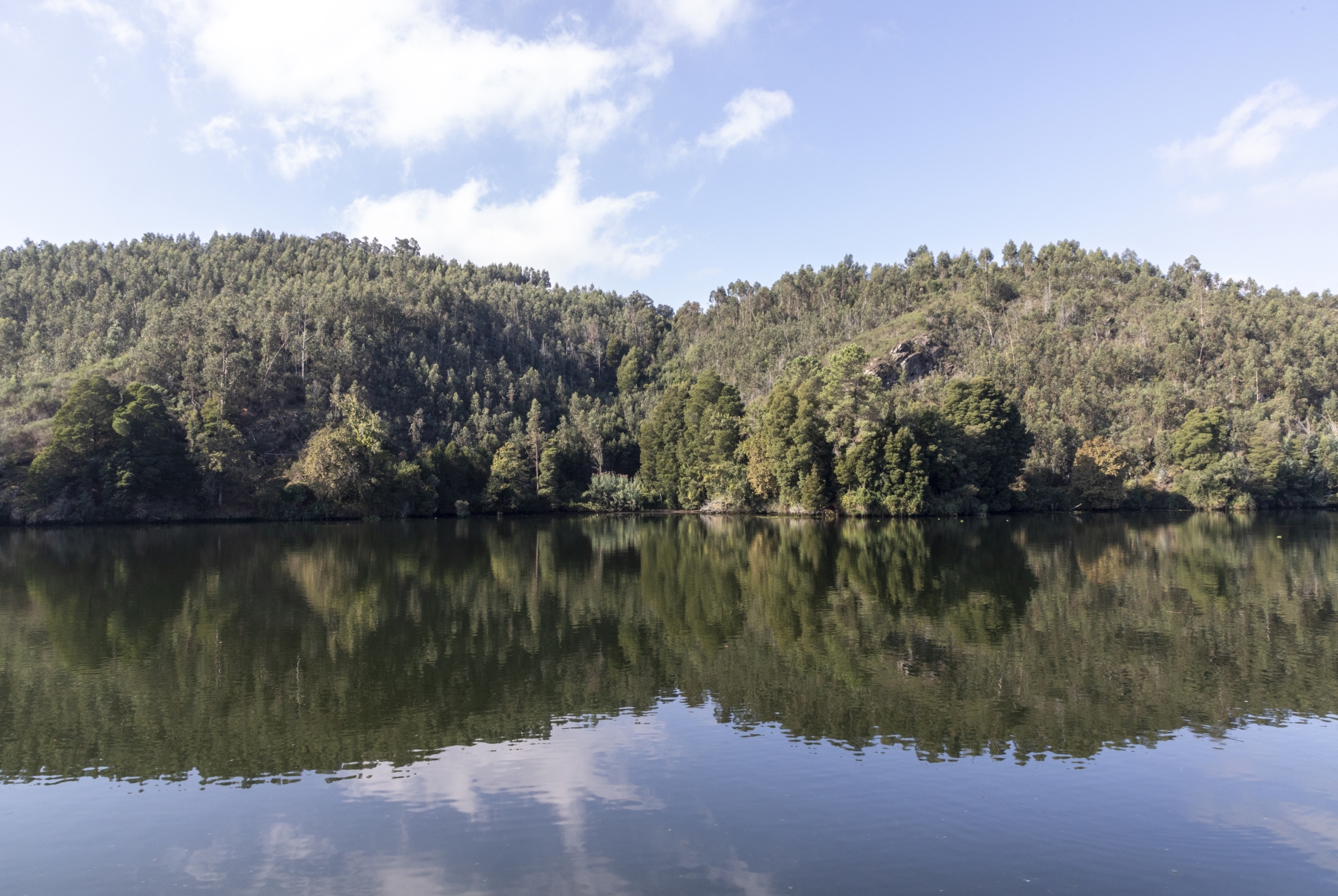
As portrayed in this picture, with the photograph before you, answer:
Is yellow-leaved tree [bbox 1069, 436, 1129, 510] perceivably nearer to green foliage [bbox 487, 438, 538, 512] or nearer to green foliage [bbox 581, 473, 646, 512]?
green foliage [bbox 581, 473, 646, 512]

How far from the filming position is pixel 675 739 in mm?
14578

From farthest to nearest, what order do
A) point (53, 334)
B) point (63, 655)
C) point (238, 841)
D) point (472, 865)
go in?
point (53, 334) → point (63, 655) → point (238, 841) → point (472, 865)

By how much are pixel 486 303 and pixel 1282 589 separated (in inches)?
5383

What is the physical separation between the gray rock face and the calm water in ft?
319

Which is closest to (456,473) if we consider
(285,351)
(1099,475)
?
(285,351)

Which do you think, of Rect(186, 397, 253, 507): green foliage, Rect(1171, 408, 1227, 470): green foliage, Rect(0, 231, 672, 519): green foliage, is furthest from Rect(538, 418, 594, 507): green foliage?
Rect(1171, 408, 1227, 470): green foliage

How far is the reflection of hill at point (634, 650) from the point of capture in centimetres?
1499

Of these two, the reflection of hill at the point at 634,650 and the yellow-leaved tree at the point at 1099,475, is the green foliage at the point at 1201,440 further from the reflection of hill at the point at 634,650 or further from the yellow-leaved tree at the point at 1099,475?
the reflection of hill at the point at 634,650

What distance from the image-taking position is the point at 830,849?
10312 mm

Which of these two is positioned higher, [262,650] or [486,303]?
[486,303]

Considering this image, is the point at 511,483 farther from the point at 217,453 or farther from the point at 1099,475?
the point at 1099,475

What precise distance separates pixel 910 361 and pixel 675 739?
405 feet

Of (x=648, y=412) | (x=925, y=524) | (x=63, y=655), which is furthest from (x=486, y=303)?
(x=63, y=655)

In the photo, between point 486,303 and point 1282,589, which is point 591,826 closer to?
point 1282,589
